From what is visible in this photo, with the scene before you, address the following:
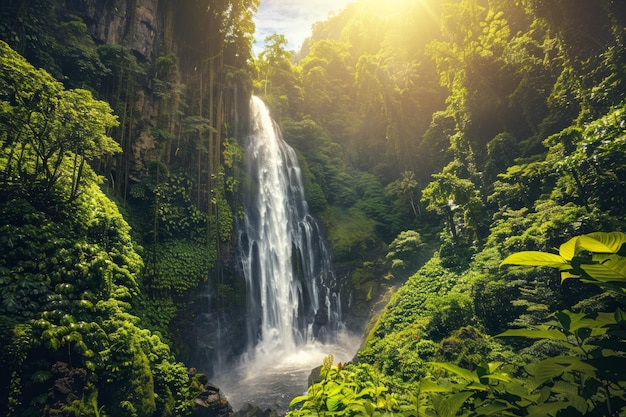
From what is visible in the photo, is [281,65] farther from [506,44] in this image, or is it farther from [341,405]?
[341,405]

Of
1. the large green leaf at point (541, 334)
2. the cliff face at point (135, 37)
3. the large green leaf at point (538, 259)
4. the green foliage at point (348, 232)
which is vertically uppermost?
the cliff face at point (135, 37)

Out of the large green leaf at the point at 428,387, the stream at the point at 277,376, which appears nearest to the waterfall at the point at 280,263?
the stream at the point at 277,376

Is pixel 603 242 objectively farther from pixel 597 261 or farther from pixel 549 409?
pixel 549 409

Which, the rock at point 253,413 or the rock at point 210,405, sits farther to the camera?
the rock at point 253,413

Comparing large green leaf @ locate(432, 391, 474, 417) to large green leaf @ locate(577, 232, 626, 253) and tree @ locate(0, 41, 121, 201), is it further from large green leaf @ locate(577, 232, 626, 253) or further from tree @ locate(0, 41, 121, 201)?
tree @ locate(0, 41, 121, 201)

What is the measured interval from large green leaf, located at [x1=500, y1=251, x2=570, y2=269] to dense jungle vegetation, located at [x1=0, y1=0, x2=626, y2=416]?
11 millimetres

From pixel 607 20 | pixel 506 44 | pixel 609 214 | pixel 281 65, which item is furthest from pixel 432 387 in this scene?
pixel 281 65

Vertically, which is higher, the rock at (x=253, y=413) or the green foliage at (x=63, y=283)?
the green foliage at (x=63, y=283)

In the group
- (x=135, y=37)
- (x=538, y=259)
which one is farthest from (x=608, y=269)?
(x=135, y=37)

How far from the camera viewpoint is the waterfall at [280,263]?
1692cm

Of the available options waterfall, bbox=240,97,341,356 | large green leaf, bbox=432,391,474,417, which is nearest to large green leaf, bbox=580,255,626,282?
large green leaf, bbox=432,391,474,417

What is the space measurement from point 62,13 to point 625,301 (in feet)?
67.0

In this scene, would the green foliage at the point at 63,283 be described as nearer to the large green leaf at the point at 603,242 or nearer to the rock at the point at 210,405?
the rock at the point at 210,405

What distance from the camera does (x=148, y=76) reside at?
1619 centimetres
